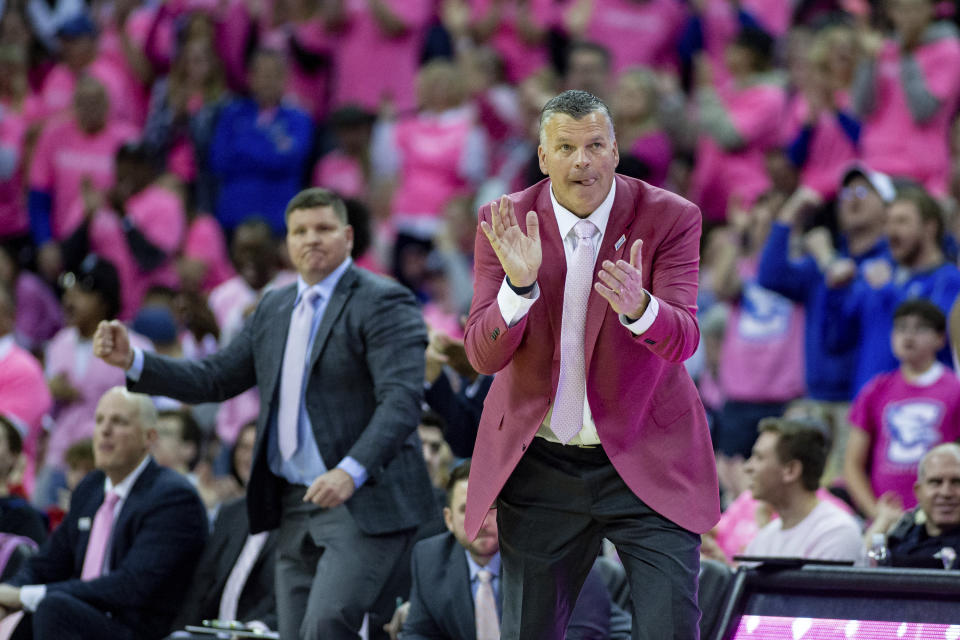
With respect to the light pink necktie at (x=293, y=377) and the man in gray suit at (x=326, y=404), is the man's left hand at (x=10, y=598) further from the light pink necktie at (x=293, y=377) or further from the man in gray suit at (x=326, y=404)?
the light pink necktie at (x=293, y=377)

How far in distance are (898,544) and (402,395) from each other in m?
2.08

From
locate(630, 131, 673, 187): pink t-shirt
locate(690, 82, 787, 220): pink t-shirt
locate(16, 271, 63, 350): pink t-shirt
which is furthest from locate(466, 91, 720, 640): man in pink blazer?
locate(16, 271, 63, 350): pink t-shirt

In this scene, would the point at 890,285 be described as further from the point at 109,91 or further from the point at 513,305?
the point at 109,91

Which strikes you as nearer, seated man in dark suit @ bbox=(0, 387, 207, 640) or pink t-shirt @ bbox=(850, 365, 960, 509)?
seated man in dark suit @ bbox=(0, 387, 207, 640)

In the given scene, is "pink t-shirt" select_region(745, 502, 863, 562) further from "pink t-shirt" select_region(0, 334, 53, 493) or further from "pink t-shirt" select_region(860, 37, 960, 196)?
"pink t-shirt" select_region(0, 334, 53, 493)

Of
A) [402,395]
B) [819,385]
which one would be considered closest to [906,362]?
[819,385]

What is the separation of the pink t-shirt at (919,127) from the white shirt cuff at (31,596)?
531cm

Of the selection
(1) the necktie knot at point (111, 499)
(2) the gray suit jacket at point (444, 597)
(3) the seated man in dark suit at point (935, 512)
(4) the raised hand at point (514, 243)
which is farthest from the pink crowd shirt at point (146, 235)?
(4) the raised hand at point (514, 243)

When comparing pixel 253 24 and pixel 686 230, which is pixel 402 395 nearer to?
pixel 686 230

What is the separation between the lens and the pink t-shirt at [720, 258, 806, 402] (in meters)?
8.54

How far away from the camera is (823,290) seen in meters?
8.19

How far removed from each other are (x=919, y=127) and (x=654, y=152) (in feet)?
5.29

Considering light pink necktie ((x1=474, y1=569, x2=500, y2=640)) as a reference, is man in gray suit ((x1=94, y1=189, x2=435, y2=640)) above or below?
above

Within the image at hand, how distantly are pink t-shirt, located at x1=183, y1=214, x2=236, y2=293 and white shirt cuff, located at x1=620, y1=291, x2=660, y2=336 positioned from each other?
7.32 meters
